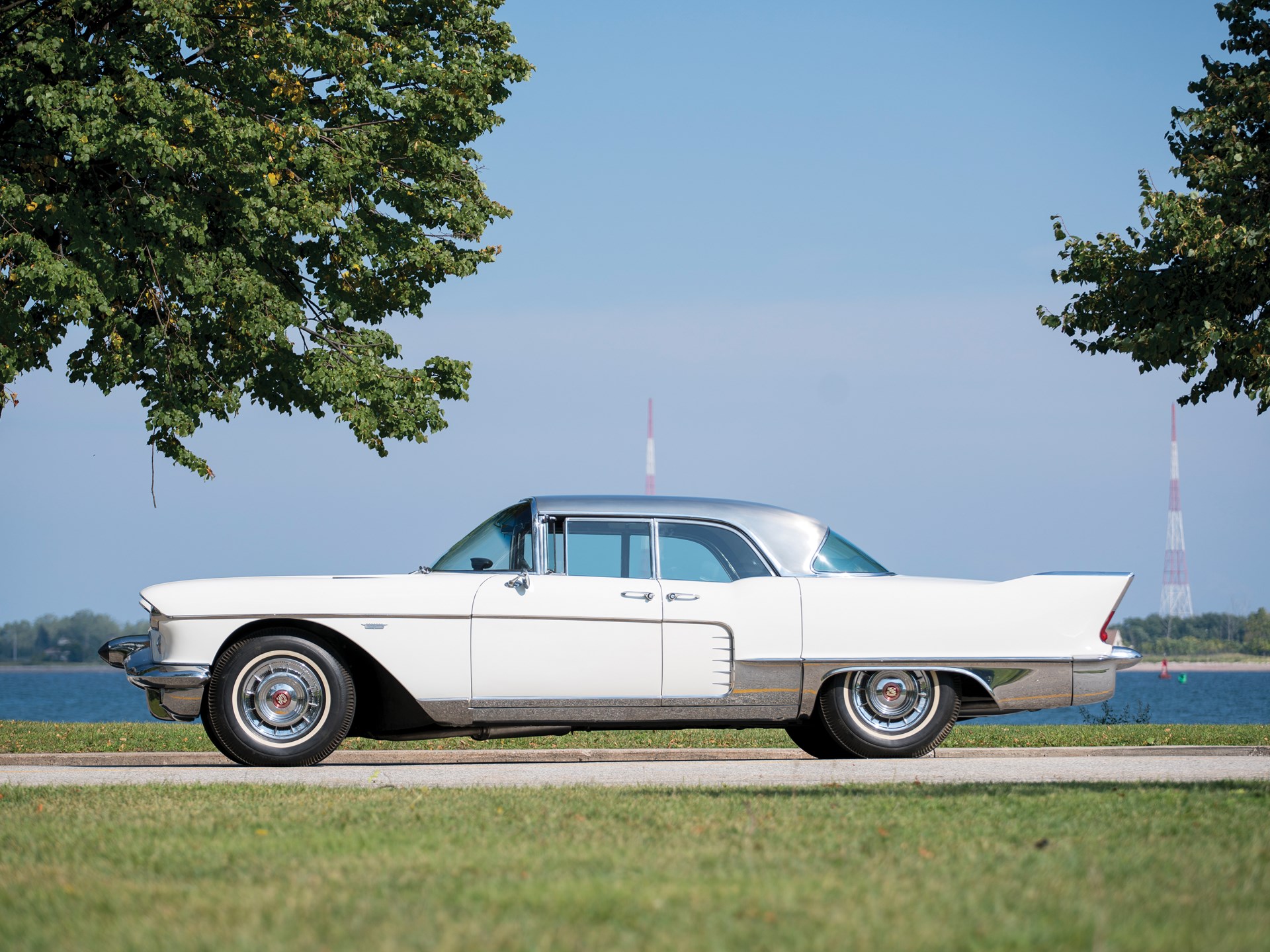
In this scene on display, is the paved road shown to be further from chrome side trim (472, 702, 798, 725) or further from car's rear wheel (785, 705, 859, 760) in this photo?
chrome side trim (472, 702, 798, 725)

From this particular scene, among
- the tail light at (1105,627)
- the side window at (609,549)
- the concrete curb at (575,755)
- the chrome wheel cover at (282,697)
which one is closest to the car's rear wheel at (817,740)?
the concrete curb at (575,755)

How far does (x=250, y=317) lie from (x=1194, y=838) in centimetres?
1077

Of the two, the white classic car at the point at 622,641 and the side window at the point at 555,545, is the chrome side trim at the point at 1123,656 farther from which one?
the side window at the point at 555,545

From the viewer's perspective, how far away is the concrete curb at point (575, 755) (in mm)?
9836

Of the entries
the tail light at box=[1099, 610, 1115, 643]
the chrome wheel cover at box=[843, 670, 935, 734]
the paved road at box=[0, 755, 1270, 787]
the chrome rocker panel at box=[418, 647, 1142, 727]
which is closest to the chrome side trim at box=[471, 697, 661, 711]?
the chrome rocker panel at box=[418, 647, 1142, 727]

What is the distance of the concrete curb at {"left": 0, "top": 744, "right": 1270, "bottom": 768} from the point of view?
9836mm

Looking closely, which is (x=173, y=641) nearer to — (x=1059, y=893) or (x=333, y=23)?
(x=1059, y=893)

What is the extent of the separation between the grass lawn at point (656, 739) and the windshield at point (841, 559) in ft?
7.22

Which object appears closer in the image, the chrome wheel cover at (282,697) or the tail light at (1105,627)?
the chrome wheel cover at (282,697)

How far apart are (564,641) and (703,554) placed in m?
1.13

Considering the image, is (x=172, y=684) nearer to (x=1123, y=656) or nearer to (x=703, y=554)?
(x=703, y=554)

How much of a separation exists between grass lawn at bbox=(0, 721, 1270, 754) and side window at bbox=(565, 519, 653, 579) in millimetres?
2161

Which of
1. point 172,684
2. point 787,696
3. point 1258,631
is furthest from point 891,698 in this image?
point 1258,631

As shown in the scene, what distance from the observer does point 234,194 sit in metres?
13.4
